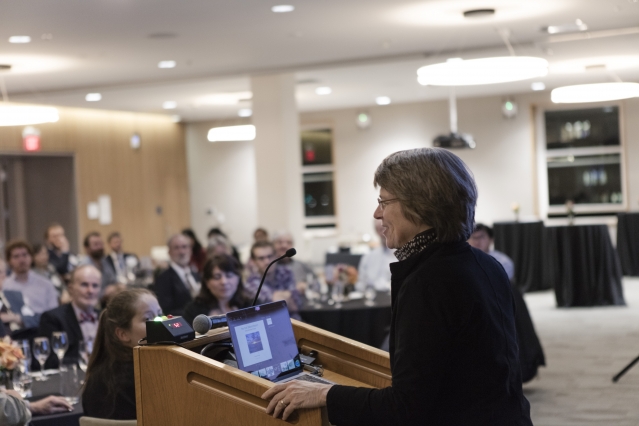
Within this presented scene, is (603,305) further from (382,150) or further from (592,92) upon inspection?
(382,150)

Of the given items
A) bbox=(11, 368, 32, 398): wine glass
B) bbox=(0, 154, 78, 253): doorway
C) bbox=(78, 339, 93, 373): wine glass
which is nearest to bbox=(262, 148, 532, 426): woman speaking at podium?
bbox=(11, 368, 32, 398): wine glass

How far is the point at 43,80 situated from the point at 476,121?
8357 millimetres

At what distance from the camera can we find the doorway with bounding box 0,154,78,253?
13.9 m

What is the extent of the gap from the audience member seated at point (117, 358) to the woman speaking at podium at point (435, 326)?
50.9 inches

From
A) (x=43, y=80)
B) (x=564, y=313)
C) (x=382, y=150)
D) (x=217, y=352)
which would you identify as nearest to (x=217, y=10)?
(x=43, y=80)

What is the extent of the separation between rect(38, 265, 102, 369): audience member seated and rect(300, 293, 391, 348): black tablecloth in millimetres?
2114

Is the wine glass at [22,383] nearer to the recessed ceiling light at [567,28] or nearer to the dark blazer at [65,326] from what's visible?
the dark blazer at [65,326]

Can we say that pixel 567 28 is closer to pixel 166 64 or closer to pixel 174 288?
pixel 166 64

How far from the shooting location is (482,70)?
6.73 metres

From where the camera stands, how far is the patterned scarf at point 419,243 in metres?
1.96

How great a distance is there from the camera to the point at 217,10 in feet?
23.7

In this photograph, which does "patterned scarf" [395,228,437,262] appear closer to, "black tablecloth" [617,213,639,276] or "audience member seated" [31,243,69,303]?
"audience member seated" [31,243,69,303]

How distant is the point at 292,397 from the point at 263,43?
7461mm

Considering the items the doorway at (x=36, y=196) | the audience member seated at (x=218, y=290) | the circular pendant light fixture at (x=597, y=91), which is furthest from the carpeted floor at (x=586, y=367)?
the doorway at (x=36, y=196)
